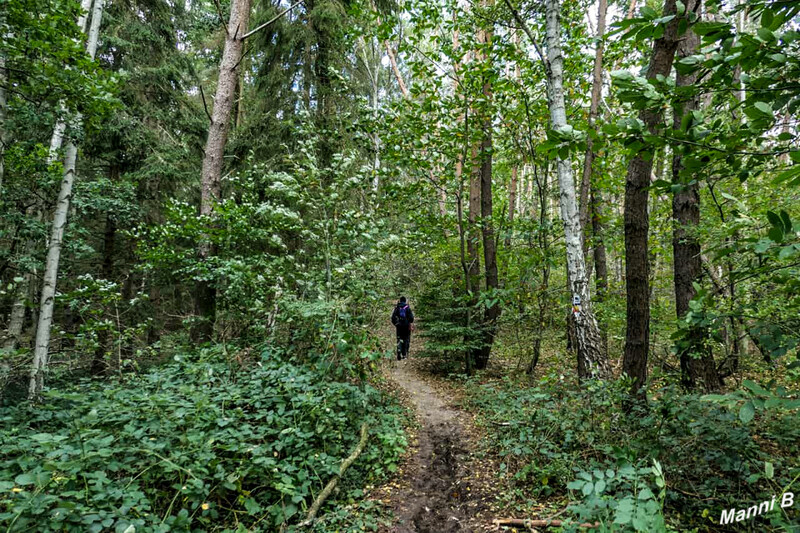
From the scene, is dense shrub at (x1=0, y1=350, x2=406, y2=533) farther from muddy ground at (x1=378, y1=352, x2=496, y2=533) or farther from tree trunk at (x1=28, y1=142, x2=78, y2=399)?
tree trunk at (x1=28, y1=142, x2=78, y2=399)

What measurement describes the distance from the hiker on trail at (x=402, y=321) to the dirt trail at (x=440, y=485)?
11.6 ft

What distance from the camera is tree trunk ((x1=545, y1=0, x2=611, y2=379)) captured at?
15.4 ft

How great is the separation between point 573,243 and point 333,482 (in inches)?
164

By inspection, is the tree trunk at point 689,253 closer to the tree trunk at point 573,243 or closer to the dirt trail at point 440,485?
the tree trunk at point 573,243

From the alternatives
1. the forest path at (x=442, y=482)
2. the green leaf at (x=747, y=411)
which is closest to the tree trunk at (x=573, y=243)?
the forest path at (x=442, y=482)

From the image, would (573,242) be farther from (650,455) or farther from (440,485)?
(440,485)

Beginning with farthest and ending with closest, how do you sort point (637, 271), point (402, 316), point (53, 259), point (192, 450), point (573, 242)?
point (402, 316) → point (53, 259) → point (573, 242) → point (637, 271) → point (192, 450)

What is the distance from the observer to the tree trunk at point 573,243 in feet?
15.4

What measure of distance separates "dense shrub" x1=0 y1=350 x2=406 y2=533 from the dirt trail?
41 cm

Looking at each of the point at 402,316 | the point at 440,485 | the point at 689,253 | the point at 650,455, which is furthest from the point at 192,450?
the point at 402,316

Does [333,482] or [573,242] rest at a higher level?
[573,242]

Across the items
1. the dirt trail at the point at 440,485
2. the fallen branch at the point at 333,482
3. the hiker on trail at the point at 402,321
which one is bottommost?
the dirt trail at the point at 440,485

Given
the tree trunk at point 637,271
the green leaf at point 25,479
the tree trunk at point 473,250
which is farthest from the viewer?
the tree trunk at point 473,250

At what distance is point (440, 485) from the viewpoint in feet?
13.7
